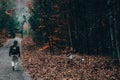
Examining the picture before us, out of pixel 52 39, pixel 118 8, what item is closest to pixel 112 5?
pixel 118 8

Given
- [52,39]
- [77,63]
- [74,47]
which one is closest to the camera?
[77,63]

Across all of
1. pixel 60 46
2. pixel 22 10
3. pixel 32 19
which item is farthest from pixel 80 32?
pixel 22 10

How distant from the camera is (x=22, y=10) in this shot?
16200 centimetres

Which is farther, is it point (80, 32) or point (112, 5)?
point (80, 32)

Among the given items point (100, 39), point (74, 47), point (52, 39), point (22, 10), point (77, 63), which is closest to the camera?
point (77, 63)

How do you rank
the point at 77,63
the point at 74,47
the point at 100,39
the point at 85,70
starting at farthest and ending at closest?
the point at 74,47
the point at 100,39
the point at 77,63
the point at 85,70

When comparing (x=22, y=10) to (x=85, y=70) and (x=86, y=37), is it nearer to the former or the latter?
(x=86, y=37)

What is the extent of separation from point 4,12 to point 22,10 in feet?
352

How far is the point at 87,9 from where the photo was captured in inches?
1316

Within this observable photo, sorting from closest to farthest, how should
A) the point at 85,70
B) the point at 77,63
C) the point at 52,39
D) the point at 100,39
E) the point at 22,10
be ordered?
the point at 85,70 < the point at 77,63 < the point at 100,39 < the point at 52,39 < the point at 22,10

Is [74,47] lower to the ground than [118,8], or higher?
lower

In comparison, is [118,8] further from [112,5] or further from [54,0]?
[54,0]

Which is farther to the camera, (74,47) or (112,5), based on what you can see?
(74,47)

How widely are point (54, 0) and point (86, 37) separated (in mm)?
5895
